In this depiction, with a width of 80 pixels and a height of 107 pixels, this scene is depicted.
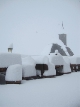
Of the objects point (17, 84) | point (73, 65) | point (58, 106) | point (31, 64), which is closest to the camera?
point (58, 106)

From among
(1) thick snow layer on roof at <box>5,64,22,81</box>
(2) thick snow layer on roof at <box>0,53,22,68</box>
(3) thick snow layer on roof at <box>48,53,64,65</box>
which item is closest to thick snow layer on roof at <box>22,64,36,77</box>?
(2) thick snow layer on roof at <box>0,53,22,68</box>

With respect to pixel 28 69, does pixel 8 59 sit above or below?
above

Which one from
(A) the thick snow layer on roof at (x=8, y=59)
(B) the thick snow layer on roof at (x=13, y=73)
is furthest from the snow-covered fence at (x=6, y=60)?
(B) the thick snow layer on roof at (x=13, y=73)

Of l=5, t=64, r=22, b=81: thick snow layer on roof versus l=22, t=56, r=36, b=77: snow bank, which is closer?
l=5, t=64, r=22, b=81: thick snow layer on roof

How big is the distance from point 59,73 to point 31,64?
4.09 m

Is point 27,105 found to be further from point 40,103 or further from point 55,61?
point 55,61

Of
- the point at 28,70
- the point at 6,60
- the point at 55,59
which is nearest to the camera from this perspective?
the point at 6,60

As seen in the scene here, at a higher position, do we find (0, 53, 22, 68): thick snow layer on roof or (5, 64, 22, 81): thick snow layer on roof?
(0, 53, 22, 68): thick snow layer on roof

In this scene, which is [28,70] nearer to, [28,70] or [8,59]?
[28,70]

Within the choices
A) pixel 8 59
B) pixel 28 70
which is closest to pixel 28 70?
pixel 28 70

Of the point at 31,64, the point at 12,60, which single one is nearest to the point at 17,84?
the point at 12,60

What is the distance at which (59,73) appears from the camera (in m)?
13.1

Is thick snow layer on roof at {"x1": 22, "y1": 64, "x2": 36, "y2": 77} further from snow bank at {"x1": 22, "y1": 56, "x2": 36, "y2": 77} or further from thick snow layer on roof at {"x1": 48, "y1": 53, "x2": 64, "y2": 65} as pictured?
thick snow layer on roof at {"x1": 48, "y1": 53, "x2": 64, "y2": 65}

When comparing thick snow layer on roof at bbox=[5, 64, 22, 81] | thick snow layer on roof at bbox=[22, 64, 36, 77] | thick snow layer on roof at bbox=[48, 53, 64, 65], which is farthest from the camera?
thick snow layer on roof at bbox=[48, 53, 64, 65]
